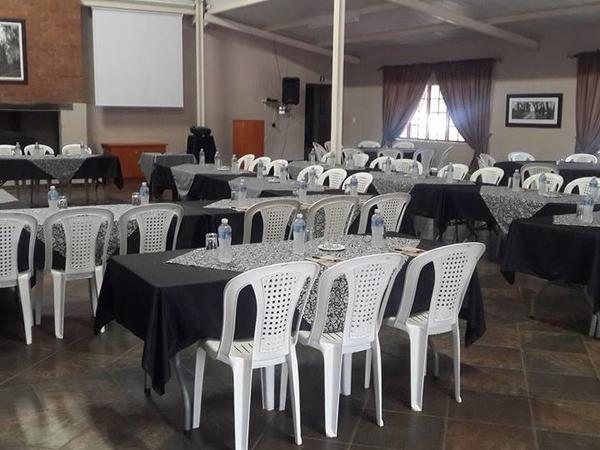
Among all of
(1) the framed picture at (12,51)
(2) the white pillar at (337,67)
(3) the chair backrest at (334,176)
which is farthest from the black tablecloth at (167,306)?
(1) the framed picture at (12,51)

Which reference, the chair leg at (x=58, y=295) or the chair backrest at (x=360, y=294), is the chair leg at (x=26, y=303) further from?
the chair backrest at (x=360, y=294)

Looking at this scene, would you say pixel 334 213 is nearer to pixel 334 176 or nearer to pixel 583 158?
pixel 334 176

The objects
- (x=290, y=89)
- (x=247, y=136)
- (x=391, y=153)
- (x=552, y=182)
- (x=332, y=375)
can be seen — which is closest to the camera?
(x=332, y=375)

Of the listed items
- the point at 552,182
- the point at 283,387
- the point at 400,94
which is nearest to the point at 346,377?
the point at 283,387

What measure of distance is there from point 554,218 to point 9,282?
12.6 ft

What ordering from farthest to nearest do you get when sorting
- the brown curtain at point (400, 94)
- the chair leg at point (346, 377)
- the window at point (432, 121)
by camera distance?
the brown curtain at point (400, 94), the window at point (432, 121), the chair leg at point (346, 377)

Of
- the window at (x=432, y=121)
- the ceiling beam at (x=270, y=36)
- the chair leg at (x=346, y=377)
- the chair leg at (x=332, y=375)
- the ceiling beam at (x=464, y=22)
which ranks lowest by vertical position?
the chair leg at (x=346, y=377)

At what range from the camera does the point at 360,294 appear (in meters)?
3.13

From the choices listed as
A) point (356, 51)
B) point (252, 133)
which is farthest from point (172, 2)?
point (356, 51)

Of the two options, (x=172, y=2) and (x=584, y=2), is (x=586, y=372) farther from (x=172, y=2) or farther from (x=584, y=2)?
(x=172, y=2)

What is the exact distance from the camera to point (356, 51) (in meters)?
16.3

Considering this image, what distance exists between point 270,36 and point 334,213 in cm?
1059

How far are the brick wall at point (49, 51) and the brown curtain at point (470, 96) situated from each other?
23.4ft

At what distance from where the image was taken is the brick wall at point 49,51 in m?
12.6
